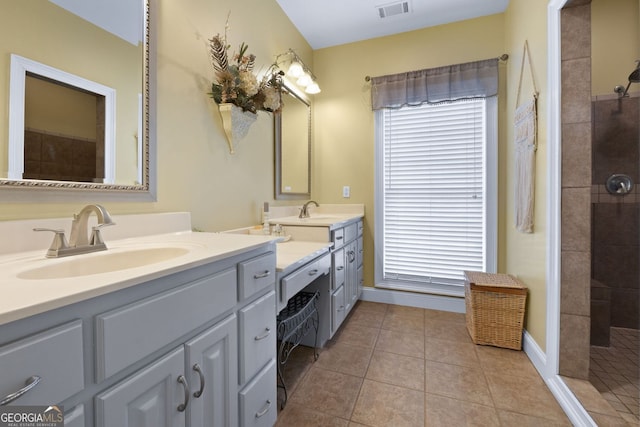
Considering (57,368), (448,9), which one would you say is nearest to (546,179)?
(448,9)

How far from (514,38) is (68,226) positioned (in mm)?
3029

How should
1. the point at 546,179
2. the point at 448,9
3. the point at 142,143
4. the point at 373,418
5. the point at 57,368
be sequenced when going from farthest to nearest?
1. the point at 448,9
2. the point at 546,179
3. the point at 373,418
4. the point at 142,143
5. the point at 57,368

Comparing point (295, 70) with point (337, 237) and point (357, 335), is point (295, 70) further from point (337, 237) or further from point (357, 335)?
point (357, 335)

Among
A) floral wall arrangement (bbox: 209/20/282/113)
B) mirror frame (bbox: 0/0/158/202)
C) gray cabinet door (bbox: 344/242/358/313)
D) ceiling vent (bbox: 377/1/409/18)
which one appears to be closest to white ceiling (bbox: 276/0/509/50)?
ceiling vent (bbox: 377/1/409/18)

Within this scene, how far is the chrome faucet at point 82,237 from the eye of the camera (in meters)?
0.86

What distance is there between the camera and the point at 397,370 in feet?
5.63

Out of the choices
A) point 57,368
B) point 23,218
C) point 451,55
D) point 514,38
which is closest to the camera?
point 57,368

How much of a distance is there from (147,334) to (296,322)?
3.33 ft

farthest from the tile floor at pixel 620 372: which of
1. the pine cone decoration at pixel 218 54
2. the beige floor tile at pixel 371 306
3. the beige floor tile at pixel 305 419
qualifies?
the pine cone decoration at pixel 218 54

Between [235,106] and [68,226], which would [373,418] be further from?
[235,106]

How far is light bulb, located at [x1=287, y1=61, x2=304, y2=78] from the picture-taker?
234cm

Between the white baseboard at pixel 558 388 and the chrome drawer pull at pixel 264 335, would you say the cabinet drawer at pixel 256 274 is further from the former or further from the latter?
the white baseboard at pixel 558 388

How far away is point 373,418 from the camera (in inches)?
52.7

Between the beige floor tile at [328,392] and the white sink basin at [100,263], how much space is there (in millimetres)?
1022
